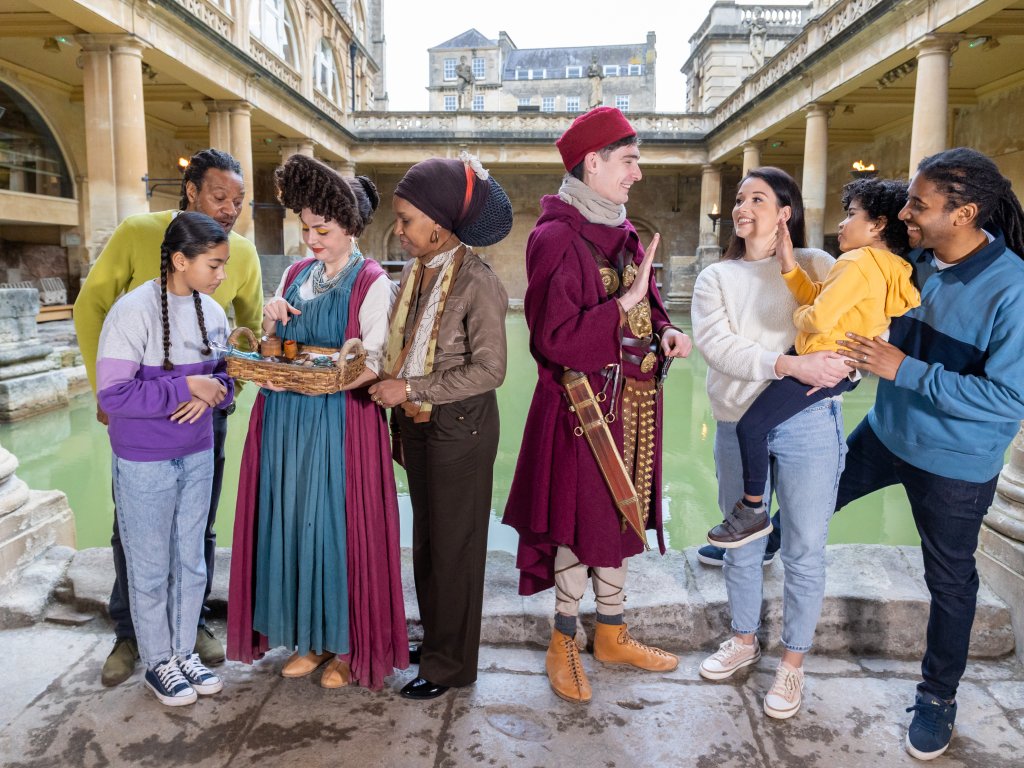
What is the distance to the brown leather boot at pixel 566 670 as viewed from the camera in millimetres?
2279

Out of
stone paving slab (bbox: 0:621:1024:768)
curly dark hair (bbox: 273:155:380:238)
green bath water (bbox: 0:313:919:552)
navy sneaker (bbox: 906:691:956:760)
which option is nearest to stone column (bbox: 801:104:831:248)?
green bath water (bbox: 0:313:919:552)

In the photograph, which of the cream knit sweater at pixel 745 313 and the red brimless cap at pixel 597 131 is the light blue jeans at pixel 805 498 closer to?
the cream knit sweater at pixel 745 313

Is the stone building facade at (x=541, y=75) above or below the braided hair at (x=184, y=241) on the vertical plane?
above

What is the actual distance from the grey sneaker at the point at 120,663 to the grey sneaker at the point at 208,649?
0.20m

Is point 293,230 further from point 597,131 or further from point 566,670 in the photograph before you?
point 566,670

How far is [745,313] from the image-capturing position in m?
2.30

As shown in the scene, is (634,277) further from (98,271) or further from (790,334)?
(98,271)

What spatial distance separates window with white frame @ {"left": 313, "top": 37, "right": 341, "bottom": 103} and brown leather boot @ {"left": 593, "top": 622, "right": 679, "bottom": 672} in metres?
20.9

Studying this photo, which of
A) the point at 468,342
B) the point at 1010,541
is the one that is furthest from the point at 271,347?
the point at 1010,541

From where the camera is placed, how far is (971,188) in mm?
1924

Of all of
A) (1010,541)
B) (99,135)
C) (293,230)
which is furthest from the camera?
(293,230)

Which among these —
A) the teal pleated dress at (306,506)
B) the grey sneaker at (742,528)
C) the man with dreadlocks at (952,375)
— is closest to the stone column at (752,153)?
the man with dreadlocks at (952,375)

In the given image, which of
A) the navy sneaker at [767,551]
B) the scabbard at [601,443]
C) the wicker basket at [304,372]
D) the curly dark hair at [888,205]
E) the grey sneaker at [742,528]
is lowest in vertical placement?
the navy sneaker at [767,551]

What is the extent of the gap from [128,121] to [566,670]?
11.0m
